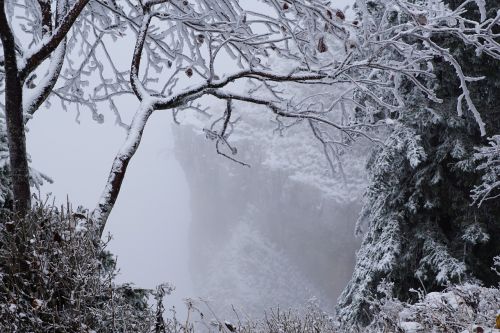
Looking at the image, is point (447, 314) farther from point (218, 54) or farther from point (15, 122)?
point (15, 122)

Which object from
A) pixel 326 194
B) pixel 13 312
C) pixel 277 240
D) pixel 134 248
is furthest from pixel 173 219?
pixel 13 312

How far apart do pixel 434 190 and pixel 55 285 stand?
6590 millimetres

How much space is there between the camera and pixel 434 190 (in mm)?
7258

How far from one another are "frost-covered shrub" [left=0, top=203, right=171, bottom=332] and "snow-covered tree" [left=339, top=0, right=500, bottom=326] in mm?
5435

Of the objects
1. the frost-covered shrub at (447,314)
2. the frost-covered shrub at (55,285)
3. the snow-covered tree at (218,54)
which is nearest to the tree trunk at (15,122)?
the snow-covered tree at (218,54)

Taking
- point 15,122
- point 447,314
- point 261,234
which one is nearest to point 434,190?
point 447,314

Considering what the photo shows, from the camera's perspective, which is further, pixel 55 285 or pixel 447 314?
pixel 447 314

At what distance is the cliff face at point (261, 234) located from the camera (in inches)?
1156

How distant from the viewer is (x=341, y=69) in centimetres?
324

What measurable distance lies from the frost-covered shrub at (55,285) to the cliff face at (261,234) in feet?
71.5

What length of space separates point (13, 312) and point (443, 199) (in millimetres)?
7003

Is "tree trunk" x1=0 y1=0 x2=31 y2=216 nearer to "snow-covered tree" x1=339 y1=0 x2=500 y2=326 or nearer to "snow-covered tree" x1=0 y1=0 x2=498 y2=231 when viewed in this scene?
"snow-covered tree" x1=0 y1=0 x2=498 y2=231

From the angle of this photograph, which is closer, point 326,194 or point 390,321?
point 390,321

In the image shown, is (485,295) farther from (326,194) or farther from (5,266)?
(326,194)
